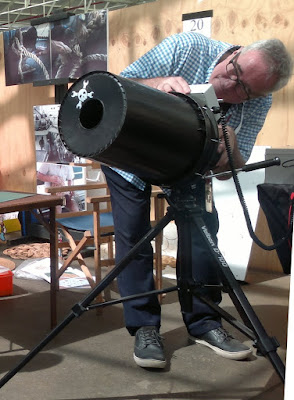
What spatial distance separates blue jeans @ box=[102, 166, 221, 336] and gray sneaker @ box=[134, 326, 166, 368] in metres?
0.04

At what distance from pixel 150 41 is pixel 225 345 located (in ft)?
8.68

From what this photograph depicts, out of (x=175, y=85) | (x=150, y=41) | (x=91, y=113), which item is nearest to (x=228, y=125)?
(x=175, y=85)

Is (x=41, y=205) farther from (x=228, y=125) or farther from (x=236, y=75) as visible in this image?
(x=236, y=75)

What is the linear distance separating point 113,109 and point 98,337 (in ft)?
5.07

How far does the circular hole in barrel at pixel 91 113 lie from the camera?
4.84ft

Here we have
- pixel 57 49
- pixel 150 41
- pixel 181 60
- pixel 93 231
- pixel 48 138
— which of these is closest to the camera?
pixel 181 60

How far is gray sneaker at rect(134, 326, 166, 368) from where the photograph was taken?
2.22 m

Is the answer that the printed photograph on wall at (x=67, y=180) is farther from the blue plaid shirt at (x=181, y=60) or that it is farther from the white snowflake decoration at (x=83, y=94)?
the white snowflake decoration at (x=83, y=94)

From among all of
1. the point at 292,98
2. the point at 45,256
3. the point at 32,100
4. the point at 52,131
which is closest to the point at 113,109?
the point at 292,98

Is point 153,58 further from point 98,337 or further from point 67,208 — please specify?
point 67,208

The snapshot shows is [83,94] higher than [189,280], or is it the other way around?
[83,94]

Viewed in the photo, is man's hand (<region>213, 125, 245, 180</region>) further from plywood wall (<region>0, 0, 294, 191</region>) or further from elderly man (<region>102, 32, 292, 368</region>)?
plywood wall (<region>0, 0, 294, 191</region>)

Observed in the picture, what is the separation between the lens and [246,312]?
155cm

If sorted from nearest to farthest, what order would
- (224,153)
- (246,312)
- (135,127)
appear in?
(135,127) → (246,312) → (224,153)
